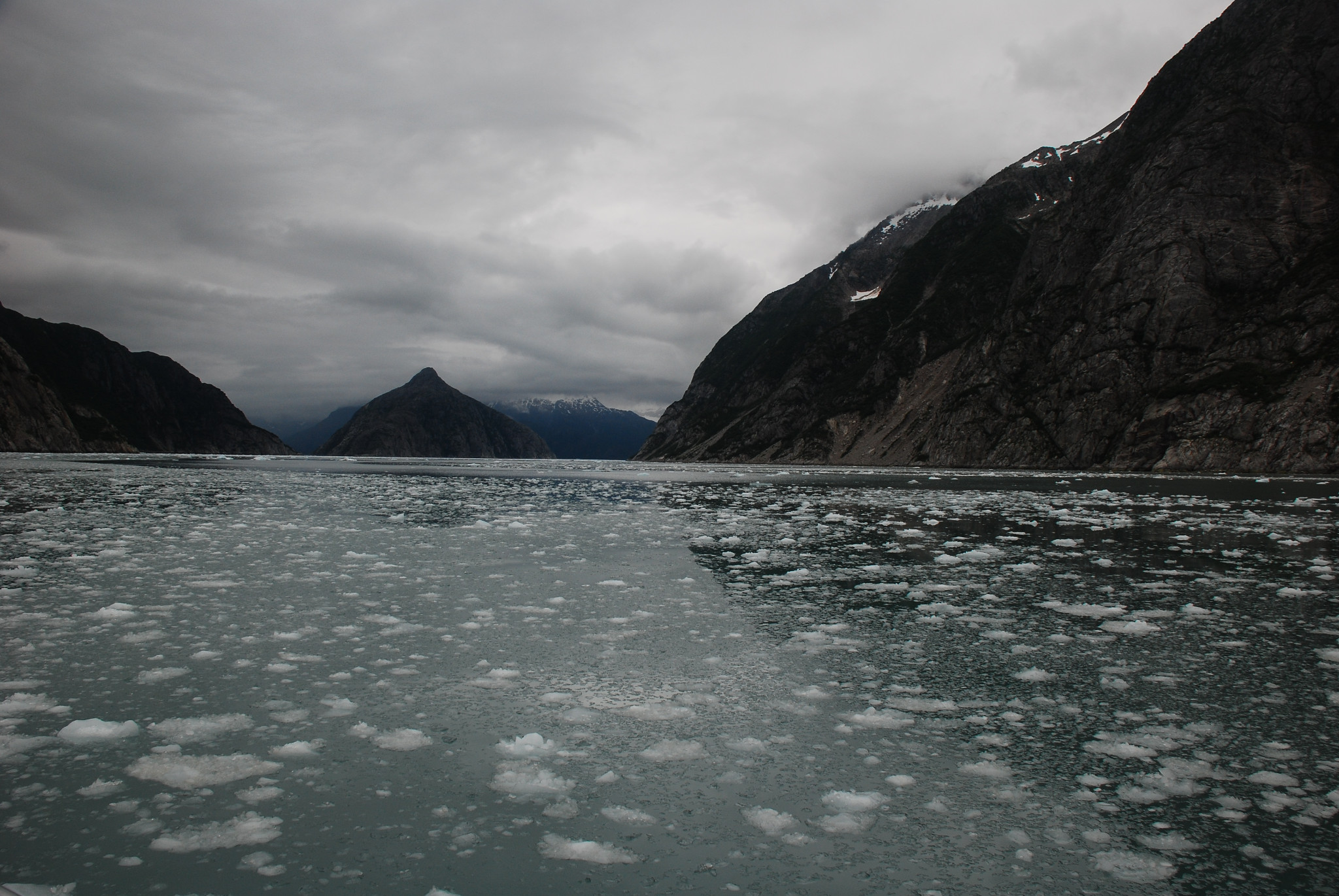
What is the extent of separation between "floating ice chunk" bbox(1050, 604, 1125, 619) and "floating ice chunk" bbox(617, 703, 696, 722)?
680 centimetres

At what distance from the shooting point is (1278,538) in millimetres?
17891

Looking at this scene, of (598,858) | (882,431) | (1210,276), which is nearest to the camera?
(598,858)

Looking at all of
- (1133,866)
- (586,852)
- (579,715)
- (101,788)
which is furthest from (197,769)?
(1133,866)

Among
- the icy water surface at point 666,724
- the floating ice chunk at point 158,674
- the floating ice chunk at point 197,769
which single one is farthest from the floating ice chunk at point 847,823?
the floating ice chunk at point 158,674

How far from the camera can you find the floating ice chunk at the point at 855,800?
480 cm

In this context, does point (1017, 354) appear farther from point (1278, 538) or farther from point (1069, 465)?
point (1278, 538)

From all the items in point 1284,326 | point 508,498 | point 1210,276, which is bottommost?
point 508,498

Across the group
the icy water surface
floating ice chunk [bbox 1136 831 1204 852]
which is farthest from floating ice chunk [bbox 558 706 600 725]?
floating ice chunk [bbox 1136 831 1204 852]

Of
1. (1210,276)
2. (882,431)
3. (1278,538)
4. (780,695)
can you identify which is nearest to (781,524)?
(1278,538)

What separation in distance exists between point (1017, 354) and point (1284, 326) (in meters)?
35.3

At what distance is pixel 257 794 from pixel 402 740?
45.2 inches

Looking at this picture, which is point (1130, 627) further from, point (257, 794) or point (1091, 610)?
point (257, 794)

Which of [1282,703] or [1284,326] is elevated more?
[1284,326]

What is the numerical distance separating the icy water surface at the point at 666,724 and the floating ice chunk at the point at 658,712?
3 cm
